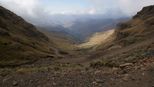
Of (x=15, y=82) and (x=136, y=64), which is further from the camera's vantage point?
(x=136, y=64)

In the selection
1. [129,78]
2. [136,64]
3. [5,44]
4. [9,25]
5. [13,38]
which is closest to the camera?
[129,78]

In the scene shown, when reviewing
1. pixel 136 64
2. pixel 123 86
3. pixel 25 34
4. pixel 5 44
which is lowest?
pixel 123 86

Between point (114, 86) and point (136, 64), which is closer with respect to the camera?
point (114, 86)

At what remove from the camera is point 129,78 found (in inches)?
901

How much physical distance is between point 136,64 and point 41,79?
Answer: 25.4 feet

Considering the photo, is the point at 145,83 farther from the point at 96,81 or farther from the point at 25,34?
the point at 25,34

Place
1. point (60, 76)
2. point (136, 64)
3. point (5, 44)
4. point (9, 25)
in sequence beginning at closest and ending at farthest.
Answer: point (60, 76) < point (136, 64) < point (5, 44) < point (9, 25)

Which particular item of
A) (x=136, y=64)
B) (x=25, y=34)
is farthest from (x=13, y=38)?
(x=136, y=64)

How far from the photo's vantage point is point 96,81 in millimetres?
22328

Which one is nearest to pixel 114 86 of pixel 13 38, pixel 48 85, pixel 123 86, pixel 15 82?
pixel 123 86

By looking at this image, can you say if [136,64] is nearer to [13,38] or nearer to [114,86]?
[114,86]

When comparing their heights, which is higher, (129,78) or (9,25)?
(9,25)

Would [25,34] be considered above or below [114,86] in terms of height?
above

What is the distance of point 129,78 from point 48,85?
554 centimetres
